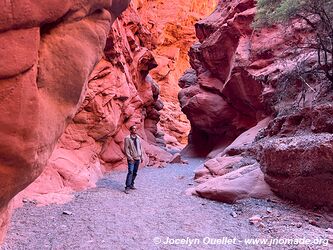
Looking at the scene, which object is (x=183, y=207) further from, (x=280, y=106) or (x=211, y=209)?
(x=280, y=106)

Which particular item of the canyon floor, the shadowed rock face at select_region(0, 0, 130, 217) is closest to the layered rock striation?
the shadowed rock face at select_region(0, 0, 130, 217)

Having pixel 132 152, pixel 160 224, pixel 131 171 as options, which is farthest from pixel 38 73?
A: pixel 131 171

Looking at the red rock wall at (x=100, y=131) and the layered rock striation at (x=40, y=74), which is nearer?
the layered rock striation at (x=40, y=74)

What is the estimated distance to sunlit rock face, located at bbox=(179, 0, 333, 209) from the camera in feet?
23.2

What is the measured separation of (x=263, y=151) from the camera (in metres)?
8.13

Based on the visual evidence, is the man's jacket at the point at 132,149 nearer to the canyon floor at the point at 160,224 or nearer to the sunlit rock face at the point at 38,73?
the canyon floor at the point at 160,224

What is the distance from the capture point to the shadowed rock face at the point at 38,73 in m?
2.76

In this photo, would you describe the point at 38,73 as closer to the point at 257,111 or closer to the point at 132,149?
the point at 132,149

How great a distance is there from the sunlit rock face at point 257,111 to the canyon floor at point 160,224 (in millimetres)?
691

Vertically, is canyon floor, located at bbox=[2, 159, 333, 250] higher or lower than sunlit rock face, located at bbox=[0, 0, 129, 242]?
lower

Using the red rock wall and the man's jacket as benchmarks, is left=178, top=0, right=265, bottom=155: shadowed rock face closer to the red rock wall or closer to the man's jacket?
the red rock wall

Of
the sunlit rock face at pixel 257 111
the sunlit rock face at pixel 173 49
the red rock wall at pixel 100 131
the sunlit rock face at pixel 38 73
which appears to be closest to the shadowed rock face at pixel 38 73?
the sunlit rock face at pixel 38 73

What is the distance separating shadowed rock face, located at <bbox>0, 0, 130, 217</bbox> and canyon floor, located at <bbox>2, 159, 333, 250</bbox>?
2.19 metres

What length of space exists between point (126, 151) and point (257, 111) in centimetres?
1288
